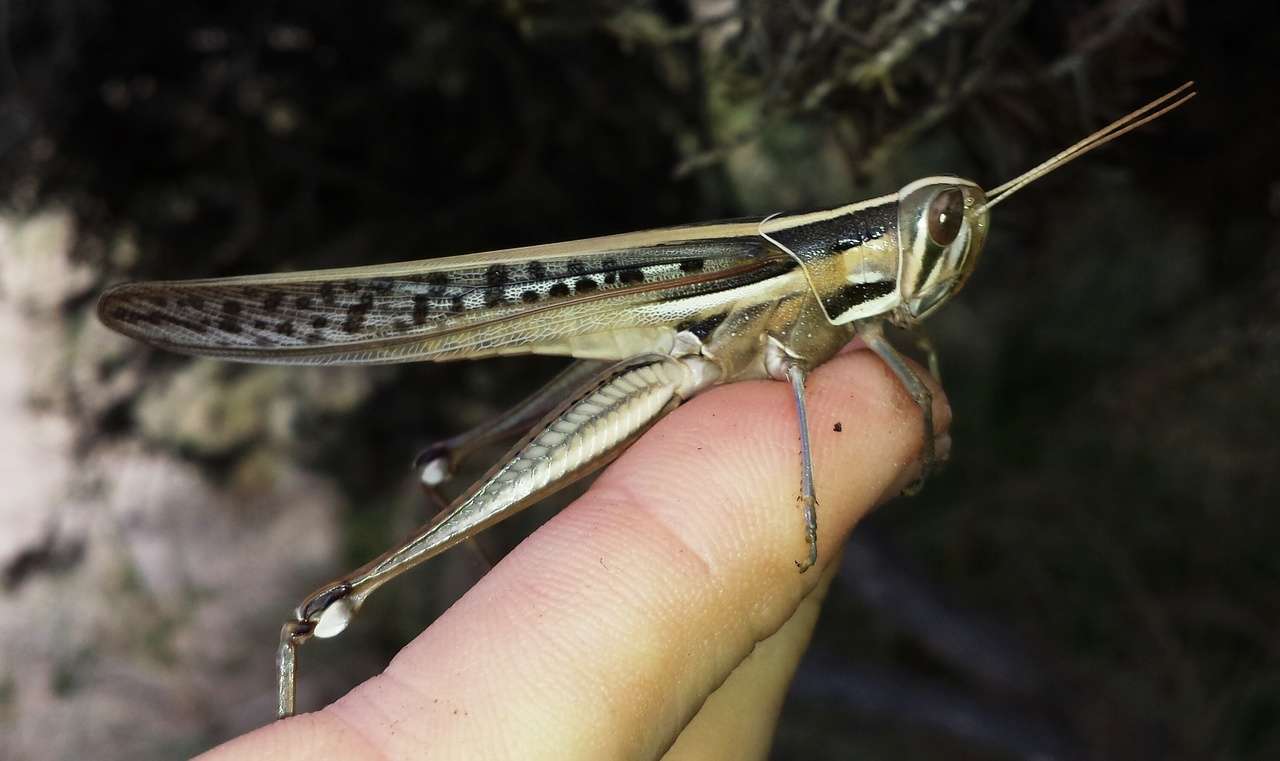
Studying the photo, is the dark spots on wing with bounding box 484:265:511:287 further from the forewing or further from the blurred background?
the blurred background

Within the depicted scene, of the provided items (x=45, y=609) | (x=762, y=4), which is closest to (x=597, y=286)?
(x=762, y=4)

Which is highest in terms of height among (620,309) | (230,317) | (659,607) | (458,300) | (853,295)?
(230,317)

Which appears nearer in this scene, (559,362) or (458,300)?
(458,300)

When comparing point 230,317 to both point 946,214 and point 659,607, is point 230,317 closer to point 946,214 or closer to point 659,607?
point 659,607

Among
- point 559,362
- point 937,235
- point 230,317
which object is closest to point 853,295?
point 937,235

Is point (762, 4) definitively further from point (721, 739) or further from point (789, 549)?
point (721, 739)

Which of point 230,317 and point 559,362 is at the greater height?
point 230,317

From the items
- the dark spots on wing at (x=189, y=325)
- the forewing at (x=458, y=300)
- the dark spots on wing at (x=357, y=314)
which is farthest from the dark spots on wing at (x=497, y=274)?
the dark spots on wing at (x=189, y=325)

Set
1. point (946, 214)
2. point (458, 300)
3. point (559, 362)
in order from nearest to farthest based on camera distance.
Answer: point (946, 214) → point (458, 300) → point (559, 362)

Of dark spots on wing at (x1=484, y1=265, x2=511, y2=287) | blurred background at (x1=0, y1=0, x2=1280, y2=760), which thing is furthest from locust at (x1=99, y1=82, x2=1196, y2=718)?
blurred background at (x1=0, y1=0, x2=1280, y2=760)
